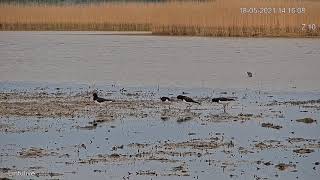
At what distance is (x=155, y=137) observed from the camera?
11633 millimetres

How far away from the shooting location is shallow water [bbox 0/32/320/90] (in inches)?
856

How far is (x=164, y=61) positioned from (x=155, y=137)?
1639 cm

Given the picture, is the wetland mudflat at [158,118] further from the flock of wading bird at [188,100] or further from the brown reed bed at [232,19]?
the brown reed bed at [232,19]

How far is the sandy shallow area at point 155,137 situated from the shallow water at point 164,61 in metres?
3.82

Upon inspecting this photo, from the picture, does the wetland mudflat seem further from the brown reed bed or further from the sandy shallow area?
the brown reed bed

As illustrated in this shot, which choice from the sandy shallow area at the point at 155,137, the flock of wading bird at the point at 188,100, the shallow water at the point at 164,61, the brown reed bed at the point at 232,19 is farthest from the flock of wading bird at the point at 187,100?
the brown reed bed at the point at 232,19

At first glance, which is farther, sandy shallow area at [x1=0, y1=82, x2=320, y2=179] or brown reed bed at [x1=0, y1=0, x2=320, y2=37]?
brown reed bed at [x1=0, y1=0, x2=320, y2=37]

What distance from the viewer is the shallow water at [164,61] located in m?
21.7

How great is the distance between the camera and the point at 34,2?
5172 centimetres

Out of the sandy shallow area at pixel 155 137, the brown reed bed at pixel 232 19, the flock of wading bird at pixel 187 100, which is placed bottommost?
the sandy shallow area at pixel 155 137

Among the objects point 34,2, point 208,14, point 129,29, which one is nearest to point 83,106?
point 208,14

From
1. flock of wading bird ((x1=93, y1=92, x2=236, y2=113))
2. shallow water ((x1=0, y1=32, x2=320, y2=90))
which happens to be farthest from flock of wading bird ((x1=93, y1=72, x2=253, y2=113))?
shallow water ((x1=0, y1=32, x2=320, y2=90))

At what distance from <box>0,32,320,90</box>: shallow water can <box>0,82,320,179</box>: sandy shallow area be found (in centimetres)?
382

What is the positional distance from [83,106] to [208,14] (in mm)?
22330
